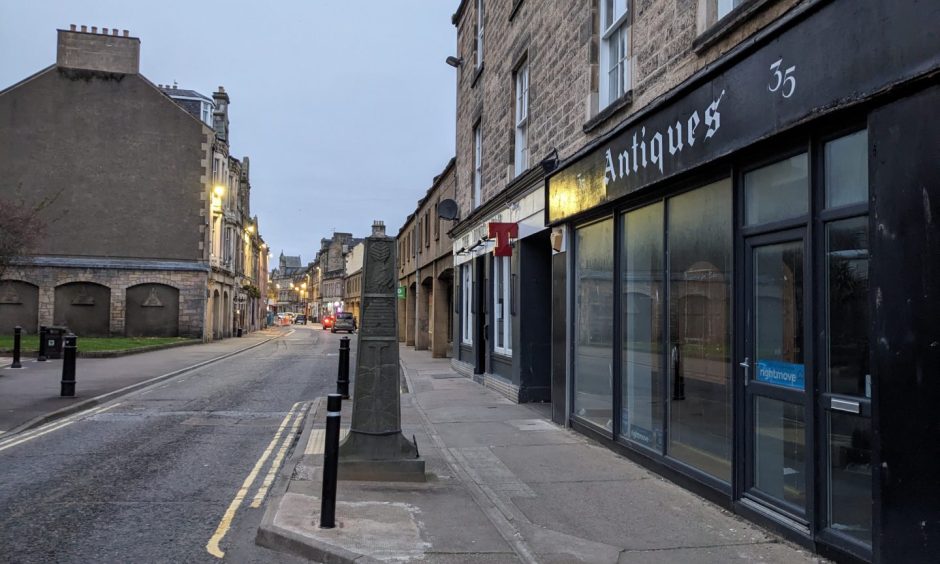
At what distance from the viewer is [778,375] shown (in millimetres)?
5332

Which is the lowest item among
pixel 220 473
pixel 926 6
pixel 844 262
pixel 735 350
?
pixel 220 473

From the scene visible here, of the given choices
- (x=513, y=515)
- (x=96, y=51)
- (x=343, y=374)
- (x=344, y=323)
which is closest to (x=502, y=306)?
(x=343, y=374)

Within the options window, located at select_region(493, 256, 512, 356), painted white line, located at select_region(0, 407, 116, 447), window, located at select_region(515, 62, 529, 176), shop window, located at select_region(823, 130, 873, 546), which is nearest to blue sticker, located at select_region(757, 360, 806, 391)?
shop window, located at select_region(823, 130, 873, 546)

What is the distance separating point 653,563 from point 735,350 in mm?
2083

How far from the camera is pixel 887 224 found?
13.3 feet

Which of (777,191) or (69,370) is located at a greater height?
(777,191)

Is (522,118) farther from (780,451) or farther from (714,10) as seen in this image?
(780,451)

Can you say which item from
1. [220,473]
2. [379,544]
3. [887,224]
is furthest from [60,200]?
[887,224]

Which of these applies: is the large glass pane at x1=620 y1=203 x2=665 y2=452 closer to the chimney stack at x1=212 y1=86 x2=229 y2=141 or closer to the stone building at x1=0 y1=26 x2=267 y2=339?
Result: the stone building at x1=0 y1=26 x2=267 y2=339

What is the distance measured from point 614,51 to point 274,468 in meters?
6.79

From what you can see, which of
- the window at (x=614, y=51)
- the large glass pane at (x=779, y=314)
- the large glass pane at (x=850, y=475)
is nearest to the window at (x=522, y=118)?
the window at (x=614, y=51)

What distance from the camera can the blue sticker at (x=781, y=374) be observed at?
5074 mm

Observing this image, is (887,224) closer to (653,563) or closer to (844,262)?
(844,262)

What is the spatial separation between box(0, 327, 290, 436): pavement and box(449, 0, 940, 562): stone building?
8193mm
